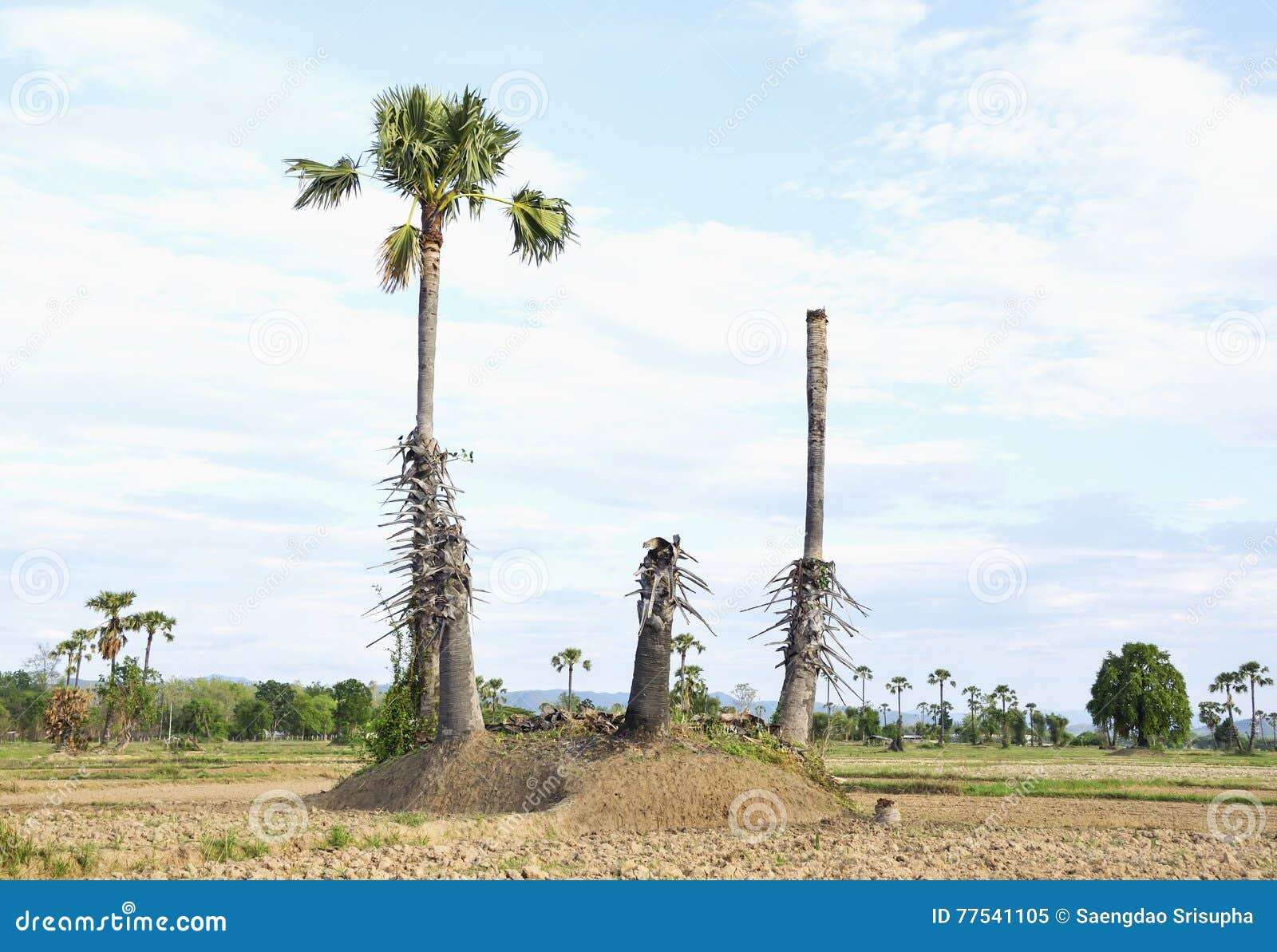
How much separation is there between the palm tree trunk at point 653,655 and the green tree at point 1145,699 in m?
70.1

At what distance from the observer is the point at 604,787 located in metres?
17.1

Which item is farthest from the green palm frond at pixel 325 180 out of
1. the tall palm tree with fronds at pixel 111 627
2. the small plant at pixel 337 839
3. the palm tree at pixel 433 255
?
the tall palm tree with fronds at pixel 111 627

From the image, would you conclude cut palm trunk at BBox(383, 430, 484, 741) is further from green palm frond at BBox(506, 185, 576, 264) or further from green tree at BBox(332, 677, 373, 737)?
green tree at BBox(332, 677, 373, 737)

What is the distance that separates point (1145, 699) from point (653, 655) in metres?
71.0

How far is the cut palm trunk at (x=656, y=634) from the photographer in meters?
18.5

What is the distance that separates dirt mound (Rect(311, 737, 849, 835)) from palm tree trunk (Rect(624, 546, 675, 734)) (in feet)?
1.46

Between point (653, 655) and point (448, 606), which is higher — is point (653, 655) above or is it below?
below

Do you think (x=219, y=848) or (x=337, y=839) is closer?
(x=219, y=848)

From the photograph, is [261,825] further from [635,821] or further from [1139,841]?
[1139,841]

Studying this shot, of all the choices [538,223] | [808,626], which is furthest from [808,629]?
[538,223]

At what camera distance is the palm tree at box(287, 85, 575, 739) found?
66.0ft

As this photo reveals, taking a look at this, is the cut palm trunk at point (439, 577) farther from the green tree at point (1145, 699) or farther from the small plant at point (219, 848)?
the green tree at point (1145, 699)

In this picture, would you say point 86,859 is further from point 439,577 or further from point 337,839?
point 439,577

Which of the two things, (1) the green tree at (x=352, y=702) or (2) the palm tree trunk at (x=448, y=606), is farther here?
(1) the green tree at (x=352, y=702)
